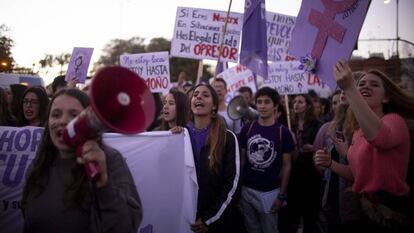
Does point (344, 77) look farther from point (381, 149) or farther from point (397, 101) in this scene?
point (397, 101)

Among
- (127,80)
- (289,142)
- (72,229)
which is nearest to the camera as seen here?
(127,80)

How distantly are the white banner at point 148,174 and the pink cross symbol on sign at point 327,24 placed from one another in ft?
4.75

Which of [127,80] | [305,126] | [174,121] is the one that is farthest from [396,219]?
[305,126]

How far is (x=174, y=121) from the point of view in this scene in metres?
4.13

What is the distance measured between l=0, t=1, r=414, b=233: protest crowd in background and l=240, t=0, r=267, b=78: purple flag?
0.05 m

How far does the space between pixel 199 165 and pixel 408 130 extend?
1695 millimetres

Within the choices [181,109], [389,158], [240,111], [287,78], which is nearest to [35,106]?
[181,109]

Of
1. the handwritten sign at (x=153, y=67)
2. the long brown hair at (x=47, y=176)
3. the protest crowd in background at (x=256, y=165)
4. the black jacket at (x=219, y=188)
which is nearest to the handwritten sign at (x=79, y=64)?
the protest crowd in background at (x=256, y=165)

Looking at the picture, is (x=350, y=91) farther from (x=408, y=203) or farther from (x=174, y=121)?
(x=174, y=121)

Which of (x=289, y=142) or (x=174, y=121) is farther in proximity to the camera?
(x=174, y=121)

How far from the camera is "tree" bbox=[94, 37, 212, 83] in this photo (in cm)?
4888

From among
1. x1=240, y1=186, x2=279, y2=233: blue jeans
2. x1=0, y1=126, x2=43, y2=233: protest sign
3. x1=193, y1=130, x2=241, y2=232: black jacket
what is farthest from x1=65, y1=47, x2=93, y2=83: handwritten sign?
x1=240, y1=186, x2=279, y2=233: blue jeans

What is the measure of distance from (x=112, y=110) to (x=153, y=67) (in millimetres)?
4811

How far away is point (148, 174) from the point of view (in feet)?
9.21
